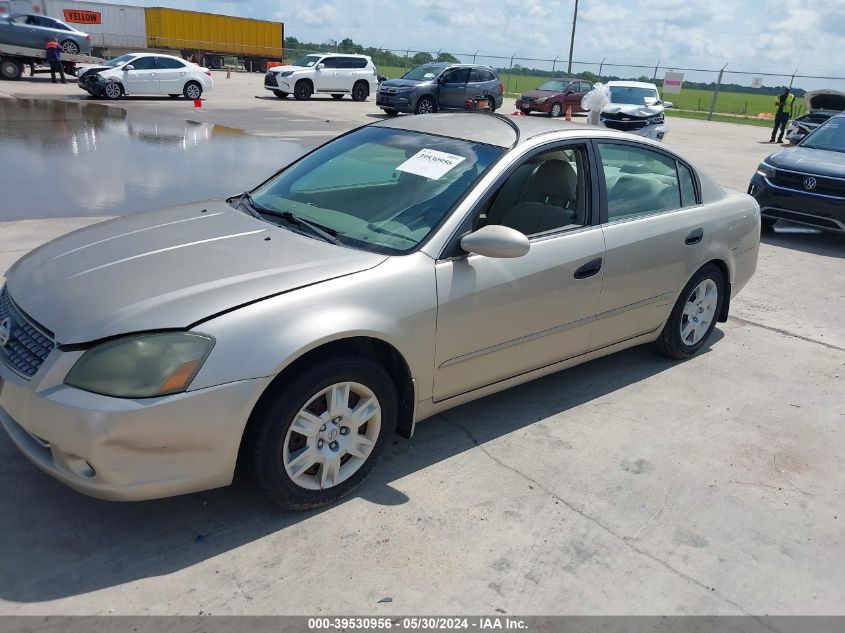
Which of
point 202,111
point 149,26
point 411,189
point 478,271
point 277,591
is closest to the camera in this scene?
point 277,591

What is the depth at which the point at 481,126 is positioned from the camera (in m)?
4.04

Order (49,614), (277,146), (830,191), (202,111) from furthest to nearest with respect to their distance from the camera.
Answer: (202,111), (277,146), (830,191), (49,614)

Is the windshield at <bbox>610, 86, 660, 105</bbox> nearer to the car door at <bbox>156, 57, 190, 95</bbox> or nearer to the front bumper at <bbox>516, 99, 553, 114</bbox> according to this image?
the front bumper at <bbox>516, 99, 553, 114</bbox>

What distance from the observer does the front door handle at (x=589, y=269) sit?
12.4 ft

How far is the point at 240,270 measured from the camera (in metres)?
2.92

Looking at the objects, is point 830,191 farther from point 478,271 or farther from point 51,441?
point 51,441

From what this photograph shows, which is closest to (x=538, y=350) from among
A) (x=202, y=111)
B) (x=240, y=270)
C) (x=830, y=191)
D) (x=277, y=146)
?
(x=240, y=270)

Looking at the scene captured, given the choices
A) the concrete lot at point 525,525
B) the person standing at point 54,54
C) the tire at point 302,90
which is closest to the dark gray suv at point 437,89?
the tire at point 302,90

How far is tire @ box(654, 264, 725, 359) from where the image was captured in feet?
15.4

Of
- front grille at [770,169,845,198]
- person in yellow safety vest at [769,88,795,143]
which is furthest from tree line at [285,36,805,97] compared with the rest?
front grille at [770,169,845,198]

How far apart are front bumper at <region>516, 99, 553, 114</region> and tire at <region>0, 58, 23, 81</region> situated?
1828 centimetres

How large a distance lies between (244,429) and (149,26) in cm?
4518

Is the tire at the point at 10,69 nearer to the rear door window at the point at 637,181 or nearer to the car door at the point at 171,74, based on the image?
the car door at the point at 171,74

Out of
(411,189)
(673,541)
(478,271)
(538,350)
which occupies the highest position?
(411,189)
